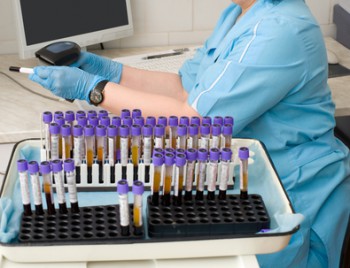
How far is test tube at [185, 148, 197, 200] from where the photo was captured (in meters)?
1.26

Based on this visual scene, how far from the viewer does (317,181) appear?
1679mm

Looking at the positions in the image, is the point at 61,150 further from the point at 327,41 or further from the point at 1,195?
the point at 327,41

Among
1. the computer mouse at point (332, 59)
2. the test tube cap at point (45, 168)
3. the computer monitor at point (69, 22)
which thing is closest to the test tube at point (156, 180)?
the test tube cap at point (45, 168)

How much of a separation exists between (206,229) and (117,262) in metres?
0.18

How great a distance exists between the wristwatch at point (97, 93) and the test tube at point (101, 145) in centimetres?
39

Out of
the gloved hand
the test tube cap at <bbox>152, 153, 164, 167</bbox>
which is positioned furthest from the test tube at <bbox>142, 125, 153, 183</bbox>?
the gloved hand

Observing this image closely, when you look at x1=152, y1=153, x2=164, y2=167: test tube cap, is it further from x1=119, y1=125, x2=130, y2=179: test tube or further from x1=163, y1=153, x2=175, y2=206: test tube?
x1=119, y1=125, x2=130, y2=179: test tube

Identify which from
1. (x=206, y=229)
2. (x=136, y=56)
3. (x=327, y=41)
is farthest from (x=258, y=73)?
(x=327, y=41)

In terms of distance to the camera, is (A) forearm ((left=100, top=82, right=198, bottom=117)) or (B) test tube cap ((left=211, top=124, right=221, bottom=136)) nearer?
(B) test tube cap ((left=211, top=124, right=221, bottom=136))

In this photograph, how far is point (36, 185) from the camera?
1191 mm

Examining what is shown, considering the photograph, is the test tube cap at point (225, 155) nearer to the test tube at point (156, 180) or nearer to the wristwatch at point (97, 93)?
the test tube at point (156, 180)

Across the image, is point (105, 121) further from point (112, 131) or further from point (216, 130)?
point (216, 130)

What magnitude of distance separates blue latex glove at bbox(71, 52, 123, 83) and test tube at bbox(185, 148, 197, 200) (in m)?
0.89

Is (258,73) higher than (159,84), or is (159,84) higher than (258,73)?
(258,73)
